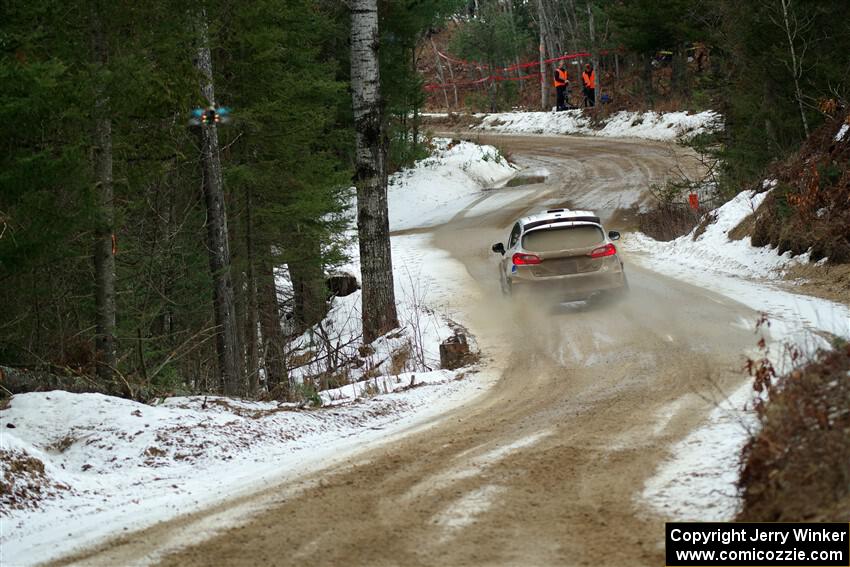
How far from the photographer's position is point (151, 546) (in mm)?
5812

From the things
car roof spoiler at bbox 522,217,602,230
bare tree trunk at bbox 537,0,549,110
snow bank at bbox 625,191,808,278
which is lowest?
snow bank at bbox 625,191,808,278

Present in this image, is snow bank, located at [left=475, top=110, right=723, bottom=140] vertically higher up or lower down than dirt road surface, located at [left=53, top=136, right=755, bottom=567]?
higher up

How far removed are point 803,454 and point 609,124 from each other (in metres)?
47.5

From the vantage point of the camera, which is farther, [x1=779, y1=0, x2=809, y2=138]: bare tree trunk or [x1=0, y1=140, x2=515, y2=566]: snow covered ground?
[x1=779, y1=0, x2=809, y2=138]: bare tree trunk

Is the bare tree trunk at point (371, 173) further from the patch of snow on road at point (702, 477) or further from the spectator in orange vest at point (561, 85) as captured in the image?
the spectator in orange vest at point (561, 85)

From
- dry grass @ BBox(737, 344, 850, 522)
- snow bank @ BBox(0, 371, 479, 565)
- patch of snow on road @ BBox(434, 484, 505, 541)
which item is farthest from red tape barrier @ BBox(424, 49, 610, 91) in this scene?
dry grass @ BBox(737, 344, 850, 522)

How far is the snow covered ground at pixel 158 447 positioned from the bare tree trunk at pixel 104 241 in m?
1.77

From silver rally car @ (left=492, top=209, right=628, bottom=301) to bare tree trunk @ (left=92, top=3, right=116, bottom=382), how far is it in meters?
7.64

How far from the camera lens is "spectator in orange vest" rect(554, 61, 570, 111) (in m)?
53.7

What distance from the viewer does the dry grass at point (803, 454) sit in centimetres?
509

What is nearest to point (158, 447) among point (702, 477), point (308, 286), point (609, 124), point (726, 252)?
point (702, 477)

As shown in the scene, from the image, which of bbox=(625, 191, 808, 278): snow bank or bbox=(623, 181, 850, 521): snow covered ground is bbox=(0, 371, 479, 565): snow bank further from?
bbox=(625, 191, 808, 278): snow bank

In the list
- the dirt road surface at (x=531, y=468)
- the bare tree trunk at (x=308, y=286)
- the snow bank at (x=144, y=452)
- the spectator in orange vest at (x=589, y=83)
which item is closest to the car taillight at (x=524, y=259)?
the dirt road surface at (x=531, y=468)

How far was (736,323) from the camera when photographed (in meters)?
13.7
